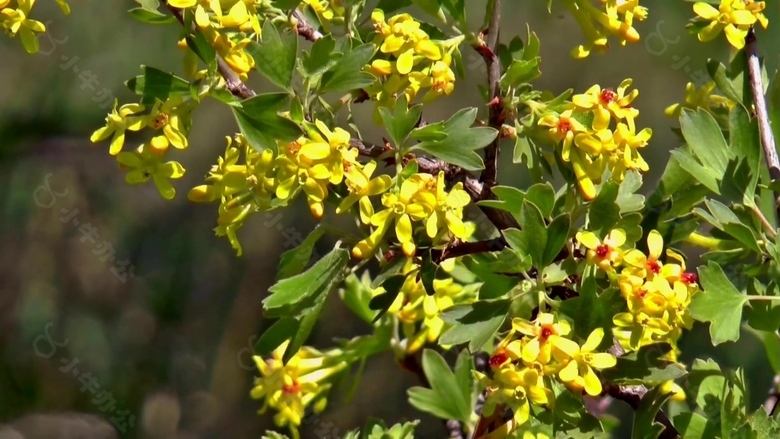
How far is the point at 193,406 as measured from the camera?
183 cm

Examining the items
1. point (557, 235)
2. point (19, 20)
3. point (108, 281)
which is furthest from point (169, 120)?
point (108, 281)

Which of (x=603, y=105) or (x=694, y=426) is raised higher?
(x=603, y=105)

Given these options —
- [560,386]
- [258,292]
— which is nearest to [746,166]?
[560,386]

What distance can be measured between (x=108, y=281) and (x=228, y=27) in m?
1.50

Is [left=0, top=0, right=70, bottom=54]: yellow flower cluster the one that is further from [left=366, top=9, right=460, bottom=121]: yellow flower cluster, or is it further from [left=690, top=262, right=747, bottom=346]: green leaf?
[left=690, top=262, right=747, bottom=346]: green leaf

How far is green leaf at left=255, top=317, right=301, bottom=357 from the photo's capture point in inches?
19.1

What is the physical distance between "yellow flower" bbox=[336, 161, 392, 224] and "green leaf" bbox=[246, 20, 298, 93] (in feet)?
0.21

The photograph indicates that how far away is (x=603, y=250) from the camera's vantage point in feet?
1.42

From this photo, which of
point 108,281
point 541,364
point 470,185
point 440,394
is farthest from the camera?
point 108,281

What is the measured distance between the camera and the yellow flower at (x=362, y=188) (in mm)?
427

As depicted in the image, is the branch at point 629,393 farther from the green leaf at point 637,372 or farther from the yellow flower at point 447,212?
the yellow flower at point 447,212

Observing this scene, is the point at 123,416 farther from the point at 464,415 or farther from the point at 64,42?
→ the point at 464,415

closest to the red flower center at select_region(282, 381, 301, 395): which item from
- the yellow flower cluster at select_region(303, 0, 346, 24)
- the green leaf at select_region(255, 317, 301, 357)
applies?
the green leaf at select_region(255, 317, 301, 357)

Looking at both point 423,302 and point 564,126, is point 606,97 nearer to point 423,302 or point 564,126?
point 564,126
